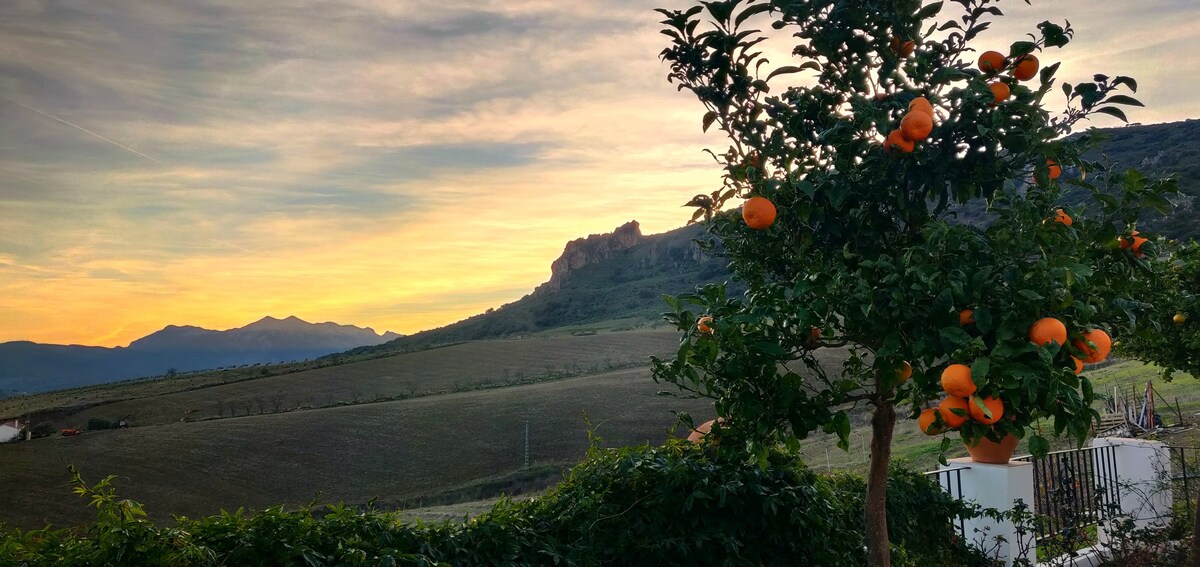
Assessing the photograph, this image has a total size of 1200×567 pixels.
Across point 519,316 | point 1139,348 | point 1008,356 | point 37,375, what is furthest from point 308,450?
point 37,375

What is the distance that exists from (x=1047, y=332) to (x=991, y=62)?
1.17 meters

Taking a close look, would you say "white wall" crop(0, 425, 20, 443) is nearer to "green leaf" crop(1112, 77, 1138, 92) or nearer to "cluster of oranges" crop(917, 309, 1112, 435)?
"cluster of oranges" crop(917, 309, 1112, 435)

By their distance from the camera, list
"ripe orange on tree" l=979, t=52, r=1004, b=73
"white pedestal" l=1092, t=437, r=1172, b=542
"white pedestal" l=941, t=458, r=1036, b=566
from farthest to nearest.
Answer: "white pedestal" l=1092, t=437, r=1172, b=542
"white pedestal" l=941, t=458, r=1036, b=566
"ripe orange on tree" l=979, t=52, r=1004, b=73

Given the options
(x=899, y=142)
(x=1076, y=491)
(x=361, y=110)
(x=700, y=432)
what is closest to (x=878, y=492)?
(x=700, y=432)

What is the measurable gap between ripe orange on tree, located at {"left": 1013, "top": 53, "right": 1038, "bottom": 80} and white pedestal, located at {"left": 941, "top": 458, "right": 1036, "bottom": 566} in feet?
11.0

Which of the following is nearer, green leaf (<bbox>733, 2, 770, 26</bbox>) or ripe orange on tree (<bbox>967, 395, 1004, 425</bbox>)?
ripe orange on tree (<bbox>967, 395, 1004, 425</bbox>)

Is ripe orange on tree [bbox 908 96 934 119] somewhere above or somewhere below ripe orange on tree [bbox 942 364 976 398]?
above

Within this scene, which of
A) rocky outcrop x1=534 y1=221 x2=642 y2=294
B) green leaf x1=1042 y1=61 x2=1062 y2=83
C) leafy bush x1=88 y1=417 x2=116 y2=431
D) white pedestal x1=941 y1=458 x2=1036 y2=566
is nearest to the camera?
green leaf x1=1042 y1=61 x2=1062 y2=83

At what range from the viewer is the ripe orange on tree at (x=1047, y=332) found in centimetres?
190

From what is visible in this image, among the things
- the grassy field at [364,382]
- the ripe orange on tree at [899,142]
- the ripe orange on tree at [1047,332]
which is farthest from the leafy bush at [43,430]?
the ripe orange on tree at [1047,332]

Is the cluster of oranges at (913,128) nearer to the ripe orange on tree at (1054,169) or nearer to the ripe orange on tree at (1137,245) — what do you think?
the ripe orange on tree at (1054,169)

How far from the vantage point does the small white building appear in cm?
2939

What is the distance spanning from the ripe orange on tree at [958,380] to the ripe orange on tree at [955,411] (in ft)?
0.20

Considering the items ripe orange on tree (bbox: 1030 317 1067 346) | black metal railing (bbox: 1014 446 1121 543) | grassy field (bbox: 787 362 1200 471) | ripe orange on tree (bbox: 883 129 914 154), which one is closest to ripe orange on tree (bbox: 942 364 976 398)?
ripe orange on tree (bbox: 1030 317 1067 346)
